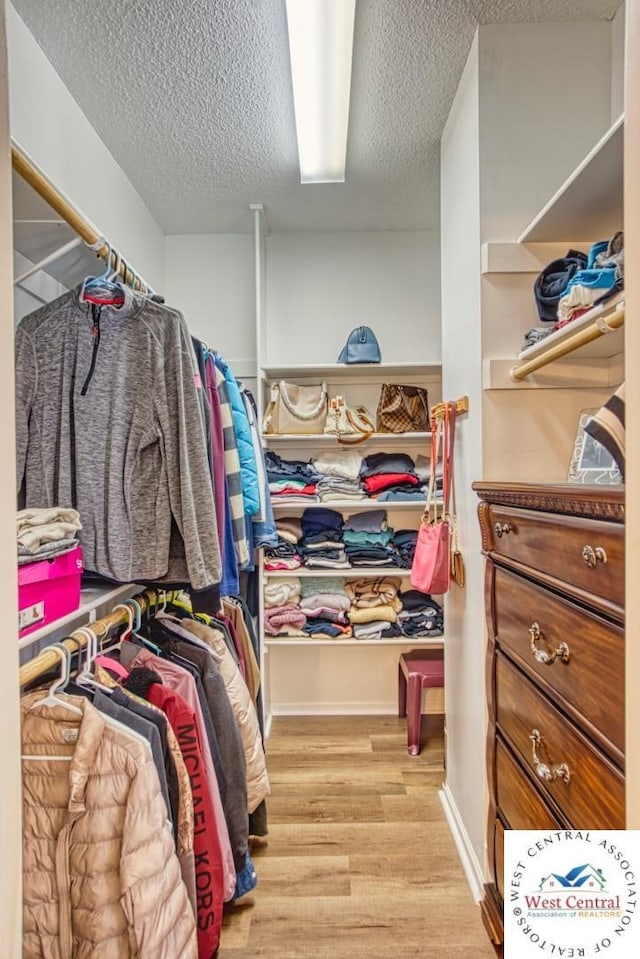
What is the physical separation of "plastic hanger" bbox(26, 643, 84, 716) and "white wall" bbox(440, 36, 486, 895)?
3.72 feet

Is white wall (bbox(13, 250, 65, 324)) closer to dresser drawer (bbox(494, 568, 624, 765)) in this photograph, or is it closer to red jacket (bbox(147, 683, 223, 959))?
red jacket (bbox(147, 683, 223, 959))

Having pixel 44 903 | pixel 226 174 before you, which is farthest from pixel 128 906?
pixel 226 174

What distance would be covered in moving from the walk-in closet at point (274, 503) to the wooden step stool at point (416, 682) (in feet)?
0.07

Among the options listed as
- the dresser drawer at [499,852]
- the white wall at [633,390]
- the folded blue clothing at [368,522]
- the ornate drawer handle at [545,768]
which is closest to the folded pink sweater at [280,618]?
the folded blue clothing at [368,522]

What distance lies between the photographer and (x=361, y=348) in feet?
9.00

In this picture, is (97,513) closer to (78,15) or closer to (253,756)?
(253,756)

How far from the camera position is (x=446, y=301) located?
2127 millimetres

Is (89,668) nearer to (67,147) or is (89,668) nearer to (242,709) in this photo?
(242,709)

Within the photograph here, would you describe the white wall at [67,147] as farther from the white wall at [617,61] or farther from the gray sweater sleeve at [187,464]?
the white wall at [617,61]

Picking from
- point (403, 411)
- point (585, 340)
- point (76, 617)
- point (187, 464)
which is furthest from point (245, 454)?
point (585, 340)

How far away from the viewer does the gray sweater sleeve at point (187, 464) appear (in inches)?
53.0

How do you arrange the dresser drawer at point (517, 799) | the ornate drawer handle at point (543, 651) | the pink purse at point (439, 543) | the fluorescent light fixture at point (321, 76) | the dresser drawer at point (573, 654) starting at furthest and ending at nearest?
1. the pink purse at point (439, 543)
2. the fluorescent light fixture at point (321, 76)
3. the dresser drawer at point (517, 799)
4. the ornate drawer handle at point (543, 651)
5. the dresser drawer at point (573, 654)

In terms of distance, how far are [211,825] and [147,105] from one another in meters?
2.29

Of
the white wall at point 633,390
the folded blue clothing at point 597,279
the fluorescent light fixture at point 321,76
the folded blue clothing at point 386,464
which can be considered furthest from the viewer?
the folded blue clothing at point 386,464
